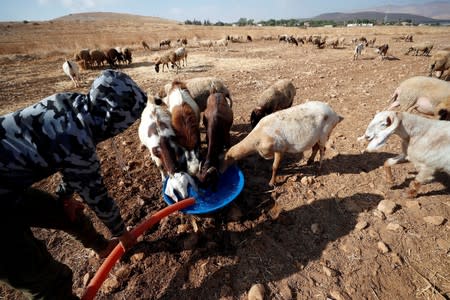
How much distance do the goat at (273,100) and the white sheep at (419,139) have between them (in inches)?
129

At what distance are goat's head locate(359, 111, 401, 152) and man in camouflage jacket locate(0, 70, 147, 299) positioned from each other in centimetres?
393

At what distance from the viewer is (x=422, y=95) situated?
21.4 feet

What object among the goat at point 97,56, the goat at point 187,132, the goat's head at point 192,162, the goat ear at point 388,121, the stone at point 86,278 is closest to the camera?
the stone at point 86,278

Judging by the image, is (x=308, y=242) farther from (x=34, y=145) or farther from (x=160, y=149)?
(x=34, y=145)

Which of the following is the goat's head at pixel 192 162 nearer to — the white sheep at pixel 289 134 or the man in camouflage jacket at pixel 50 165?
the white sheep at pixel 289 134

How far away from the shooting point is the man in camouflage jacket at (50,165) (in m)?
2.19

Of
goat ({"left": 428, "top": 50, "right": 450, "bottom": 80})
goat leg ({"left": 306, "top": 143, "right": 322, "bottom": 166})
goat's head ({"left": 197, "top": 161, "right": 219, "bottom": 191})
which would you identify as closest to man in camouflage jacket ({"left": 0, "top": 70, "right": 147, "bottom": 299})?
goat's head ({"left": 197, "top": 161, "right": 219, "bottom": 191})

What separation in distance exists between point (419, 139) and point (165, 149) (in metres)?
4.63

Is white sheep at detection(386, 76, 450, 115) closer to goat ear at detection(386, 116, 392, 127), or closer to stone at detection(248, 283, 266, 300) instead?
goat ear at detection(386, 116, 392, 127)

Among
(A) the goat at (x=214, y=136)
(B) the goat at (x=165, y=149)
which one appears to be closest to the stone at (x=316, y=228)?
(A) the goat at (x=214, y=136)

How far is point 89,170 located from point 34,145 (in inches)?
20.9

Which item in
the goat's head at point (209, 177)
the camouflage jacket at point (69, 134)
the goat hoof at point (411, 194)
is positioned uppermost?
the camouflage jacket at point (69, 134)

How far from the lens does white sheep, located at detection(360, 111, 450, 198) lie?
13.1ft

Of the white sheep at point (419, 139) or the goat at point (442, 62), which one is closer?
the white sheep at point (419, 139)
